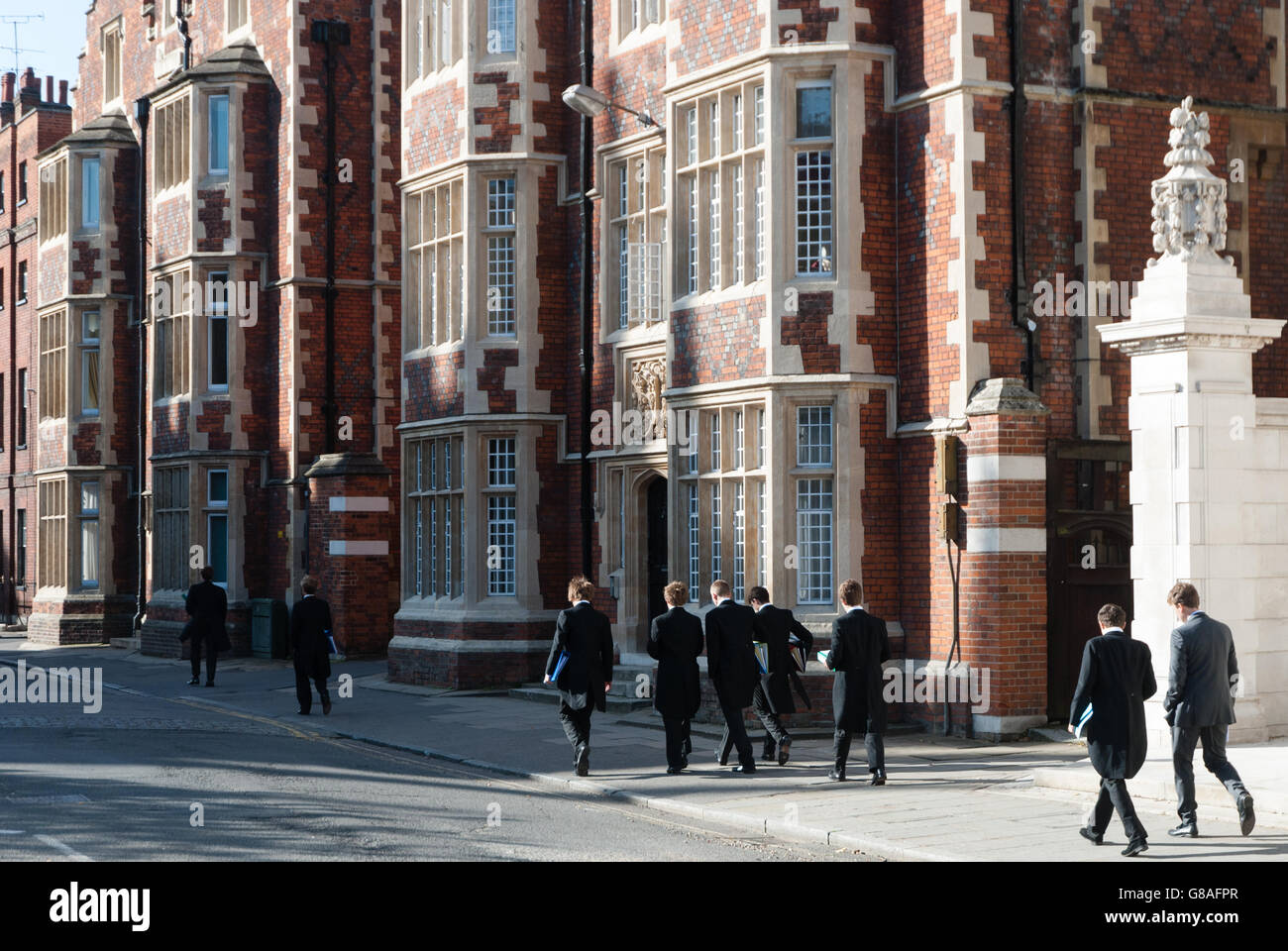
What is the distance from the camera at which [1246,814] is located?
11133 millimetres

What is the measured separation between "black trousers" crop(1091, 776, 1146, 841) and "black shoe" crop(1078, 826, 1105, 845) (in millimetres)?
18

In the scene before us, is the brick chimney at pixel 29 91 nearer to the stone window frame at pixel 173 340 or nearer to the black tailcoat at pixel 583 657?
the stone window frame at pixel 173 340

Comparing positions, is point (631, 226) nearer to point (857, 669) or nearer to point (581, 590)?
point (581, 590)

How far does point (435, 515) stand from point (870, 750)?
1136cm

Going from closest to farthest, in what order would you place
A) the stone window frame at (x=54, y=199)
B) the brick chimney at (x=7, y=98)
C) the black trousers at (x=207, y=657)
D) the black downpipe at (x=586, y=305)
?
the black downpipe at (x=586, y=305) → the black trousers at (x=207, y=657) → the stone window frame at (x=54, y=199) → the brick chimney at (x=7, y=98)

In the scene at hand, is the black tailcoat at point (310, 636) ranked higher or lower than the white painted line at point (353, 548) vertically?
lower

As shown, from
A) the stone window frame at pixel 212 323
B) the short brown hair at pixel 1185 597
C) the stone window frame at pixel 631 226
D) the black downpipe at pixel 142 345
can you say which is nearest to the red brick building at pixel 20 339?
the black downpipe at pixel 142 345

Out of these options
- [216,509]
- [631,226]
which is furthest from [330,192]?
[631,226]

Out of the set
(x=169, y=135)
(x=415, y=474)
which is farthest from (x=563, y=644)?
(x=169, y=135)

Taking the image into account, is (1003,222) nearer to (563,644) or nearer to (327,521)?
(563,644)

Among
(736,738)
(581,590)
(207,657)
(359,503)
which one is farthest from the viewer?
(359,503)

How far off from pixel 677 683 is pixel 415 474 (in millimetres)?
10444

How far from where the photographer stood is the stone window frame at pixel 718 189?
18.6 m

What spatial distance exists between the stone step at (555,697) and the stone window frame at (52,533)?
17209mm
